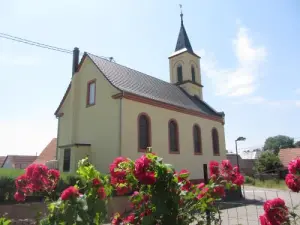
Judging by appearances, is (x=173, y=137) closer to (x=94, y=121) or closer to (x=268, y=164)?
(x=94, y=121)

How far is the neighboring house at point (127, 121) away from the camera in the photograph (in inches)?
648

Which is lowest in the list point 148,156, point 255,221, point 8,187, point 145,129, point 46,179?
point 255,221

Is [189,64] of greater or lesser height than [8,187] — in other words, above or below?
above

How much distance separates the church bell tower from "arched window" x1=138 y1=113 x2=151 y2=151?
1045 cm

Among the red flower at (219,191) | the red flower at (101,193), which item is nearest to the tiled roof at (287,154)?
the red flower at (219,191)

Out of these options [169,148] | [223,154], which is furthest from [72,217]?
[223,154]

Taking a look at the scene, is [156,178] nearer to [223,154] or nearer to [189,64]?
[223,154]

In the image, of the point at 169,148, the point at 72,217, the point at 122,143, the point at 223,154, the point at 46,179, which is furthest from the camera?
the point at 223,154

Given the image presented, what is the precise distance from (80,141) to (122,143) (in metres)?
4.89

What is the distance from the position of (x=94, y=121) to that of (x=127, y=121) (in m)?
3.25

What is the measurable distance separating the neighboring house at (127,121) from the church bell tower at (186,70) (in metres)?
2.29

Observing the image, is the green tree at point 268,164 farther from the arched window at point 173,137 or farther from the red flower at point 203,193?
the red flower at point 203,193

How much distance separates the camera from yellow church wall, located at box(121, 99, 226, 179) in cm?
1617

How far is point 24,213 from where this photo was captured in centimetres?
925
